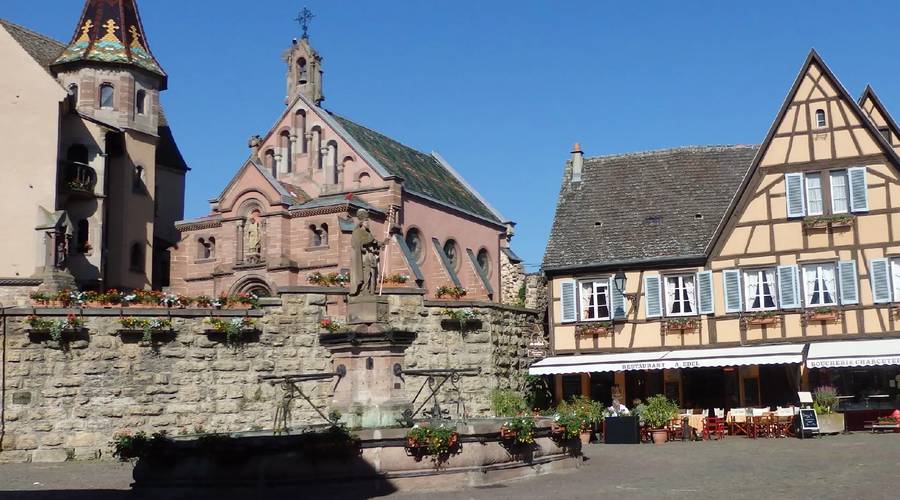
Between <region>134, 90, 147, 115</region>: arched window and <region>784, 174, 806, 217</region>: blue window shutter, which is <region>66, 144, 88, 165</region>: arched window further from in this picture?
<region>784, 174, 806, 217</region>: blue window shutter

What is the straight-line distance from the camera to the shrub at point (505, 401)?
26913 mm

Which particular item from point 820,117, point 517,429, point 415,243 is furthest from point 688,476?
point 415,243

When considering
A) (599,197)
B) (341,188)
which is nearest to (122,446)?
(599,197)

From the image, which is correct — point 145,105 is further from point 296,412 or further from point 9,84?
point 296,412

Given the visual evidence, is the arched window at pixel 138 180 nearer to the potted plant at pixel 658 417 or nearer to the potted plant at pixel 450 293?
the potted plant at pixel 450 293

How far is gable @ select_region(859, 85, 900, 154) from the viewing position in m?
29.8

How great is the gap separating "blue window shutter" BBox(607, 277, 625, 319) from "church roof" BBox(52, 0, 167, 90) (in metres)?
19.8

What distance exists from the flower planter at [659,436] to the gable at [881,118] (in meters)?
10.9

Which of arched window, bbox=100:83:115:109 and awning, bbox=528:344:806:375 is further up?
arched window, bbox=100:83:115:109

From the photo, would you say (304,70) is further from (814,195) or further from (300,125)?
(814,195)

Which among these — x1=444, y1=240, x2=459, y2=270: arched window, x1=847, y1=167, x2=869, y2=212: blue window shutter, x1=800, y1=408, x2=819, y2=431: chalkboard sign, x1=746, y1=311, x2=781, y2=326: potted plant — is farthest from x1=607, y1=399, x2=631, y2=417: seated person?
x1=444, y1=240, x2=459, y2=270: arched window

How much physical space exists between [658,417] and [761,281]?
21.2ft

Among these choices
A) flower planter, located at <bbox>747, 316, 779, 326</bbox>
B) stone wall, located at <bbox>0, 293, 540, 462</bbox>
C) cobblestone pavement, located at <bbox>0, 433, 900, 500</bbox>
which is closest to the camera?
cobblestone pavement, located at <bbox>0, 433, 900, 500</bbox>

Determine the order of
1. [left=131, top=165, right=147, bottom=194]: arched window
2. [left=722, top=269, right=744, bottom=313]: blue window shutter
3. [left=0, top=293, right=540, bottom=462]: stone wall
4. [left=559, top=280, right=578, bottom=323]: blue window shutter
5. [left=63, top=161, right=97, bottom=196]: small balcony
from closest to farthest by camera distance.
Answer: [left=0, top=293, right=540, bottom=462]: stone wall
[left=722, top=269, right=744, bottom=313]: blue window shutter
[left=559, top=280, right=578, bottom=323]: blue window shutter
[left=63, top=161, right=97, bottom=196]: small balcony
[left=131, top=165, right=147, bottom=194]: arched window
